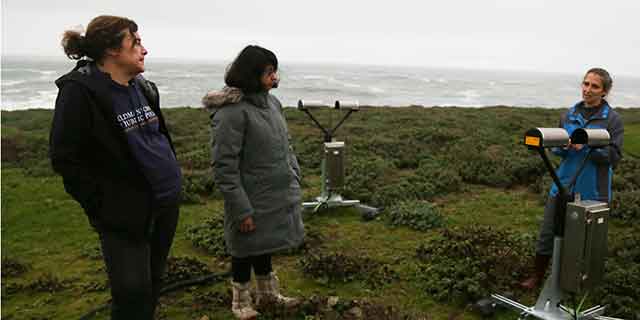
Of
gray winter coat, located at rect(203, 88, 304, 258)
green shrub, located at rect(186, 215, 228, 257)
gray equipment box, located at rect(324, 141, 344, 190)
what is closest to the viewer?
gray winter coat, located at rect(203, 88, 304, 258)

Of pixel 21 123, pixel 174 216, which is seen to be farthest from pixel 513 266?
pixel 21 123

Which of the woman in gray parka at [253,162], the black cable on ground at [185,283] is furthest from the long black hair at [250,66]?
the black cable on ground at [185,283]

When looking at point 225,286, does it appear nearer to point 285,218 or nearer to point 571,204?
point 285,218

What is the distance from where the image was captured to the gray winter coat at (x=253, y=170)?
3.85 m

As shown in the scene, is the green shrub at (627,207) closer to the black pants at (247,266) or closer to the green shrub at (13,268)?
the black pants at (247,266)

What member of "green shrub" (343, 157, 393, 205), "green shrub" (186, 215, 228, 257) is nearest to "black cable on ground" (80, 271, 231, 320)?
"green shrub" (186, 215, 228, 257)

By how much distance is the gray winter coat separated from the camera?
385 cm

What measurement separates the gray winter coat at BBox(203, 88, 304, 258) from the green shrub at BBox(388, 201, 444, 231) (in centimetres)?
313

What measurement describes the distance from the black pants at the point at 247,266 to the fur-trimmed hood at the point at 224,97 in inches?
48.0

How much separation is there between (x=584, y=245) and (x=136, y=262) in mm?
2864

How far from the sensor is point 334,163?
7426 mm

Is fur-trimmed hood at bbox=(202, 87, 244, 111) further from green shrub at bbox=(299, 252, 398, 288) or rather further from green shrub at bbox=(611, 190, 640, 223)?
green shrub at bbox=(611, 190, 640, 223)

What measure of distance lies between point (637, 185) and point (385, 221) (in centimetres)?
458

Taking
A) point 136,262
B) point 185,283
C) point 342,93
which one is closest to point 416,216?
point 185,283
